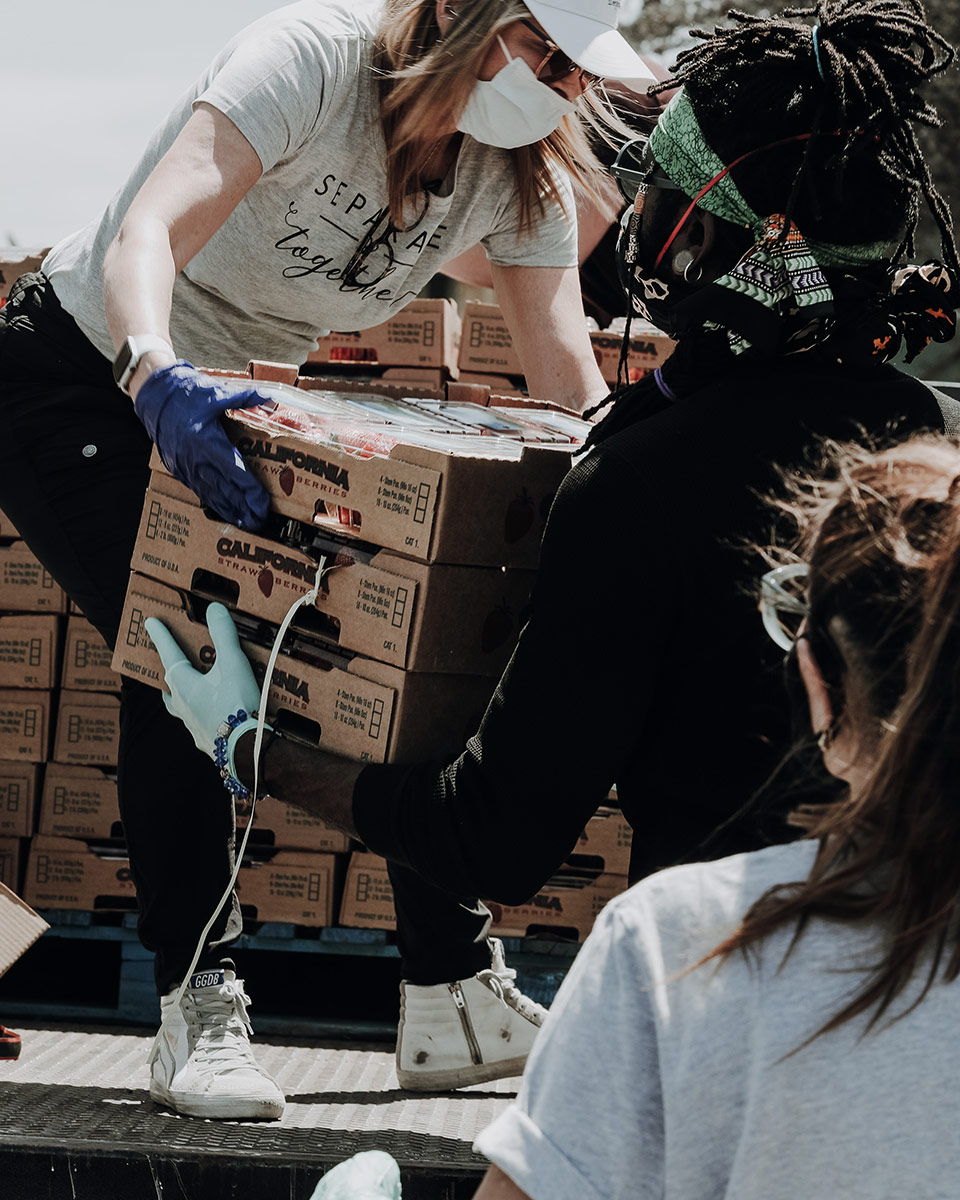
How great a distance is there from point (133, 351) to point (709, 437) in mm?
853

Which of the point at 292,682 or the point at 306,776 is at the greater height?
the point at 292,682

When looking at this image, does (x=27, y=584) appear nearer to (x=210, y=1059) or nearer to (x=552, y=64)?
(x=210, y=1059)

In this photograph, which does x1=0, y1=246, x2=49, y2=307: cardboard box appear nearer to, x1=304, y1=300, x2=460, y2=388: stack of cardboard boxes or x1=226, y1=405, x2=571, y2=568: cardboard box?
x1=304, y1=300, x2=460, y2=388: stack of cardboard boxes

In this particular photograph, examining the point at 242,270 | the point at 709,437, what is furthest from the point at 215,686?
the point at 709,437

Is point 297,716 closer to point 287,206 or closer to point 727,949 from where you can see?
point 287,206

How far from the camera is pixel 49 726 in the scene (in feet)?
10.3

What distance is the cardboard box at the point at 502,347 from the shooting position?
3463 millimetres

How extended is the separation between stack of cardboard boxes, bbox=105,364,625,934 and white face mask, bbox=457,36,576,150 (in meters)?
0.57

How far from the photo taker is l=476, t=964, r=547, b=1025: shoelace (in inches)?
93.4

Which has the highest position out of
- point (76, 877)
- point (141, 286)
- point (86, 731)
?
point (141, 286)

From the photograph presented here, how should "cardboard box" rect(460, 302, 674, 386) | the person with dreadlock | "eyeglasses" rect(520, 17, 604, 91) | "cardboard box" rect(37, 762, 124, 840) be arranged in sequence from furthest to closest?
"cardboard box" rect(460, 302, 674, 386) < "cardboard box" rect(37, 762, 124, 840) < "eyeglasses" rect(520, 17, 604, 91) < the person with dreadlock

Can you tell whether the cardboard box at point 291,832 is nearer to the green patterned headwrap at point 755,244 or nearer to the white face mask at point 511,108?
the white face mask at point 511,108

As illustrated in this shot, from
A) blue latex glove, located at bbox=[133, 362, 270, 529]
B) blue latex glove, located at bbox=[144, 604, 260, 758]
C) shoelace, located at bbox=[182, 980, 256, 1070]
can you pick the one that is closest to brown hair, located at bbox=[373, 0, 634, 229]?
blue latex glove, located at bbox=[133, 362, 270, 529]

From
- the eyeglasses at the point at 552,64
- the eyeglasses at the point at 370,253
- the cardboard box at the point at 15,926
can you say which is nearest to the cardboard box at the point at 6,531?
the cardboard box at the point at 15,926
